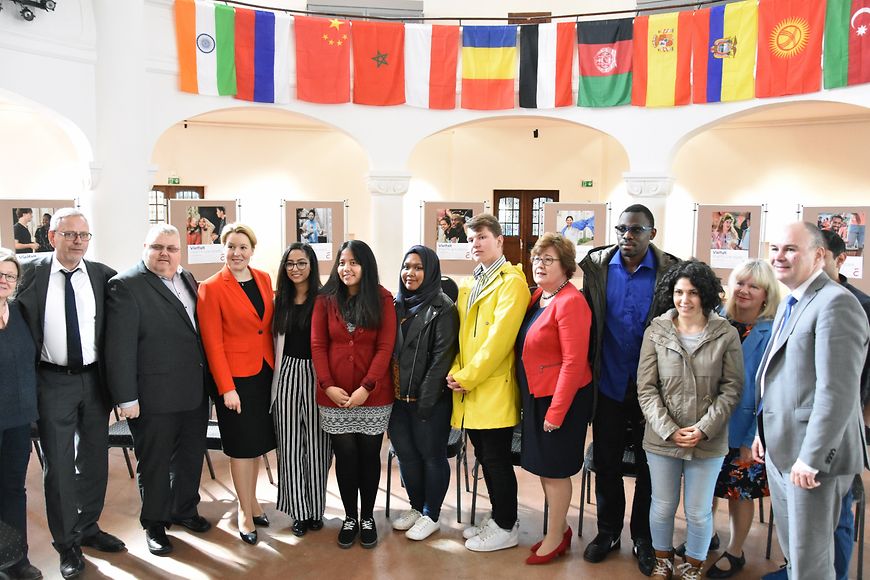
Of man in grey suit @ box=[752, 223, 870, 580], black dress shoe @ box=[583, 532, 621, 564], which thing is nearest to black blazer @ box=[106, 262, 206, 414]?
black dress shoe @ box=[583, 532, 621, 564]

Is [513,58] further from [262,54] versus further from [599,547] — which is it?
[599,547]

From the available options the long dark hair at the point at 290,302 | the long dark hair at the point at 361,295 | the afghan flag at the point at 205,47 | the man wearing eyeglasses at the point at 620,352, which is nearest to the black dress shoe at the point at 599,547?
the man wearing eyeglasses at the point at 620,352

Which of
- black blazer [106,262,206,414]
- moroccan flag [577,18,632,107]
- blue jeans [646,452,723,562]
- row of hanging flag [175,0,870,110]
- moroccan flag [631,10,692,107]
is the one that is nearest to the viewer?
blue jeans [646,452,723,562]

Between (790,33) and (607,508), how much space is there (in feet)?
22.1

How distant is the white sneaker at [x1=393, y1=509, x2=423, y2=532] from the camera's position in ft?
12.7

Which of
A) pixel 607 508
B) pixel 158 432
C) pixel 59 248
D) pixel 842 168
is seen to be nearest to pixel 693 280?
pixel 607 508

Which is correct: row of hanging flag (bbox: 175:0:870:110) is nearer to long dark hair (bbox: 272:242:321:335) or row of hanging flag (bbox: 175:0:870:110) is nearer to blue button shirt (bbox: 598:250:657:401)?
long dark hair (bbox: 272:242:321:335)

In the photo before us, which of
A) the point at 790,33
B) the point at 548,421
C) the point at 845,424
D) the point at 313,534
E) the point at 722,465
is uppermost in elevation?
the point at 790,33

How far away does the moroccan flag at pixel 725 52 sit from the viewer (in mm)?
7977

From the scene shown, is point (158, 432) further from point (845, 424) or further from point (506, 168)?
point (506, 168)

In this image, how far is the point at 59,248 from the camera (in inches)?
131

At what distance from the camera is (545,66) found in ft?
29.0

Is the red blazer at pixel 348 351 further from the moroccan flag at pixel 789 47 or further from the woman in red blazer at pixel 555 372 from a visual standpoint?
the moroccan flag at pixel 789 47

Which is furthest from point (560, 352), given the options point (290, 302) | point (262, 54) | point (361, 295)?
point (262, 54)
